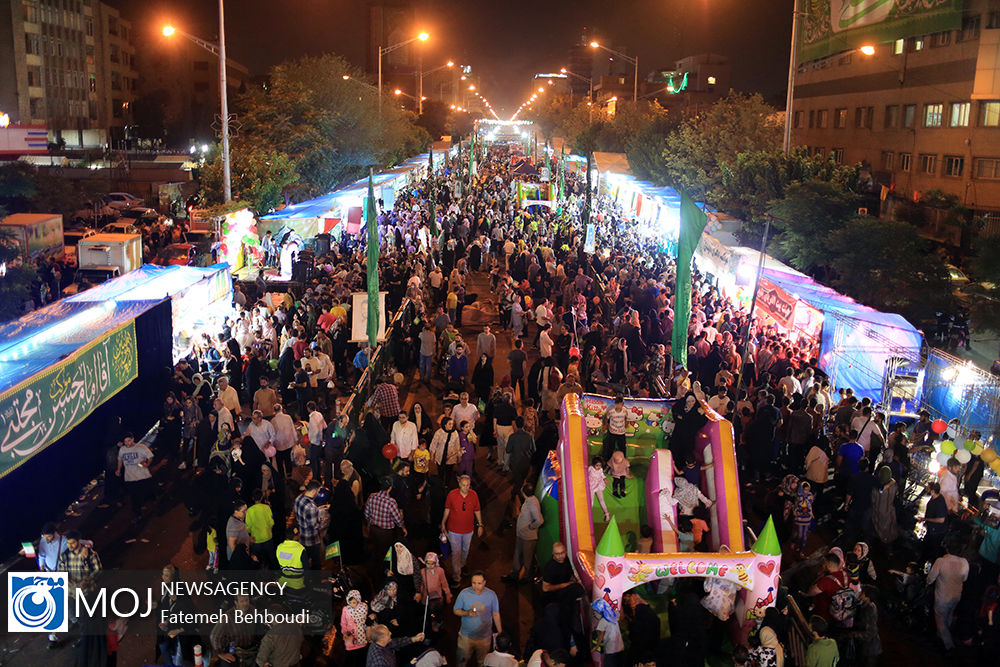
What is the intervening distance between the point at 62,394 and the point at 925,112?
36.9 metres

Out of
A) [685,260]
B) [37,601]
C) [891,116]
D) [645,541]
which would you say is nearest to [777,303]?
[685,260]

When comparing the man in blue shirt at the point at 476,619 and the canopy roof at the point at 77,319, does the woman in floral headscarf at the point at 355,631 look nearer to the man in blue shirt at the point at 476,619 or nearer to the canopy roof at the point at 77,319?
the man in blue shirt at the point at 476,619

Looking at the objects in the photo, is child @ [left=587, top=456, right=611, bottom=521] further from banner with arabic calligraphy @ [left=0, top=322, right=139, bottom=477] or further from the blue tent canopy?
the blue tent canopy

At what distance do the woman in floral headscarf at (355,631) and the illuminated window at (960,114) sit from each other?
111 ft

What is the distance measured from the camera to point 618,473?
943cm

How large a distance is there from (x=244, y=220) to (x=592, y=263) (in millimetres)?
8393

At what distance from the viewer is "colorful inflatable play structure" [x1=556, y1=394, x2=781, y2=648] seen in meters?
7.75

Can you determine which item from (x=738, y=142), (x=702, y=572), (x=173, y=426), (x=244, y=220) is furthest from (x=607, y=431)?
(x=738, y=142)

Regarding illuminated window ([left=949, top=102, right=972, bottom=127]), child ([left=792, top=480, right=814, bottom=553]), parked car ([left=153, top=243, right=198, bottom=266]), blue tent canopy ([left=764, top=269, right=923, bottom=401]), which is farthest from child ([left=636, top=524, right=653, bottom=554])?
illuminated window ([left=949, top=102, right=972, bottom=127])

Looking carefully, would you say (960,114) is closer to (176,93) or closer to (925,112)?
(925,112)

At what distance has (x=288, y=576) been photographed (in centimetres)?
789

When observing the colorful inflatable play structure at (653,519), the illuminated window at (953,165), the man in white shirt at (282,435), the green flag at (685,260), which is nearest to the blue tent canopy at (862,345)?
the green flag at (685,260)

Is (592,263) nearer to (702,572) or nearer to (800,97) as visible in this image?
(702,572)

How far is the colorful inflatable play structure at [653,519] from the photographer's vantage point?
305 inches
